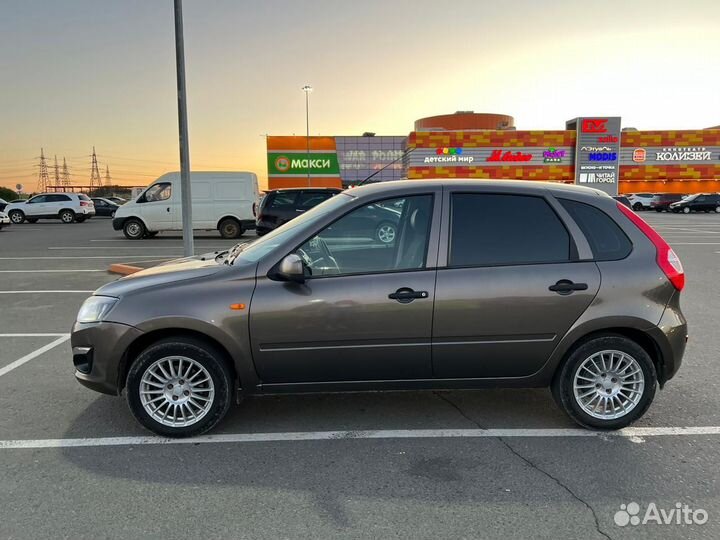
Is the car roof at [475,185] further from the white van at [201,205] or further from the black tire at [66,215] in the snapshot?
the black tire at [66,215]

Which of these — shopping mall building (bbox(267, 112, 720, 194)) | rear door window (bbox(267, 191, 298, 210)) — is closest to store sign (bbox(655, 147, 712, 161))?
shopping mall building (bbox(267, 112, 720, 194))

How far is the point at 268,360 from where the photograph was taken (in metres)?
3.47

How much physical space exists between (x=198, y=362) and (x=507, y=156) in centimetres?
5131

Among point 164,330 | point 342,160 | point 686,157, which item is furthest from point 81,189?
point 164,330

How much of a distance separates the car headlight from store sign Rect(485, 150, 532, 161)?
50696mm

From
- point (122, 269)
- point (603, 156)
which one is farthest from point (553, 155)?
point (122, 269)

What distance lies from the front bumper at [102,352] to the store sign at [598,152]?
171 feet

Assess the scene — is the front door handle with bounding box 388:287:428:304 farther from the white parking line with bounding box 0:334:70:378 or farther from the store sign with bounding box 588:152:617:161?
the store sign with bounding box 588:152:617:161

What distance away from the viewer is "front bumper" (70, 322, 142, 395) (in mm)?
3445

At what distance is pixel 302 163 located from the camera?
54750 mm

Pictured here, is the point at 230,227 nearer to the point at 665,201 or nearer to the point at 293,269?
the point at 293,269

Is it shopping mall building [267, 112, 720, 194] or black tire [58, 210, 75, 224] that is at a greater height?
shopping mall building [267, 112, 720, 194]

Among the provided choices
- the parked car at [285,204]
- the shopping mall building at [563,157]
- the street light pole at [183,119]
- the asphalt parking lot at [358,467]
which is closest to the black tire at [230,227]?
the parked car at [285,204]

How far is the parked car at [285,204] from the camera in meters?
16.0
